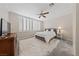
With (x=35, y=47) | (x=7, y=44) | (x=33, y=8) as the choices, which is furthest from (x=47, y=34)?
(x=7, y=44)

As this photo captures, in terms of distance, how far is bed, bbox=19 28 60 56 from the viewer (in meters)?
1.98

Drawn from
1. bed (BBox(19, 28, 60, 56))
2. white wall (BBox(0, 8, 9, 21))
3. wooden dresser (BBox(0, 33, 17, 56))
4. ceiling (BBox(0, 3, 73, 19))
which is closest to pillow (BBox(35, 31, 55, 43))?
bed (BBox(19, 28, 60, 56))

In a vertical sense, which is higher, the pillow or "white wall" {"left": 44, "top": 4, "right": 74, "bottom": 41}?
"white wall" {"left": 44, "top": 4, "right": 74, "bottom": 41}

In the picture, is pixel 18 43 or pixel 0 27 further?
pixel 18 43

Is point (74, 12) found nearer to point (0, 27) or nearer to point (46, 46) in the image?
point (46, 46)

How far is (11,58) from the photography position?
1.98 metres

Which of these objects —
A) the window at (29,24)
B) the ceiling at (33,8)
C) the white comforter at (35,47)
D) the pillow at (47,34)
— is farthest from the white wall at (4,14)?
the pillow at (47,34)

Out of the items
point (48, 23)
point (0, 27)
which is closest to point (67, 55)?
point (48, 23)

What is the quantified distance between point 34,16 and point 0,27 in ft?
1.63

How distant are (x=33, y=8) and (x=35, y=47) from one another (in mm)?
562

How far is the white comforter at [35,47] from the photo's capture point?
198cm

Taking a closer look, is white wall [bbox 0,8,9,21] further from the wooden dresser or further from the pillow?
the pillow

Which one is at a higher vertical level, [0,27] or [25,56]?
[0,27]

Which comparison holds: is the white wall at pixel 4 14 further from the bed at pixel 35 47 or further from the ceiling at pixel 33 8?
the bed at pixel 35 47
